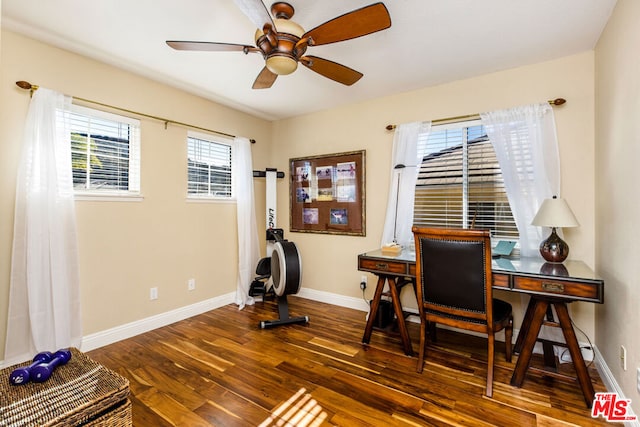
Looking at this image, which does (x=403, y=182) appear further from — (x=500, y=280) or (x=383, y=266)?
(x=500, y=280)

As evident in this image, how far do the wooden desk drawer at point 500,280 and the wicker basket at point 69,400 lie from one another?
230cm

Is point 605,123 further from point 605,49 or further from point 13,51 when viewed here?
point 13,51

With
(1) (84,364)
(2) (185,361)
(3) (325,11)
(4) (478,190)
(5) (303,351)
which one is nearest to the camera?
(1) (84,364)

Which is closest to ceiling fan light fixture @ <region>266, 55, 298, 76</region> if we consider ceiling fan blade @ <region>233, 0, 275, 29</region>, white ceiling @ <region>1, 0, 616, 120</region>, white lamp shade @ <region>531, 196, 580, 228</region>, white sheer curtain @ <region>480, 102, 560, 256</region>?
ceiling fan blade @ <region>233, 0, 275, 29</region>

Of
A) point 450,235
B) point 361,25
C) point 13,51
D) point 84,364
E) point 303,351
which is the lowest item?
point 303,351

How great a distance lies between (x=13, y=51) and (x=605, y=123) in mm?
4356

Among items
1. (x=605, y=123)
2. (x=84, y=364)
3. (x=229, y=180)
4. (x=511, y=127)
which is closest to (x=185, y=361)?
(x=84, y=364)

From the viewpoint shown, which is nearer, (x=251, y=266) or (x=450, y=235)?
(x=450, y=235)

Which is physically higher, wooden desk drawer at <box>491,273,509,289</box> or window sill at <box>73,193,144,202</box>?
window sill at <box>73,193,144,202</box>

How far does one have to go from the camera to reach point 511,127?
2711 mm

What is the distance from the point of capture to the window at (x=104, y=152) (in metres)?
2.58

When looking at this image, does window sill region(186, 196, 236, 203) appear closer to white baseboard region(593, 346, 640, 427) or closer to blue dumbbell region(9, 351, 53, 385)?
blue dumbbell region(9, 351, 53, 385)

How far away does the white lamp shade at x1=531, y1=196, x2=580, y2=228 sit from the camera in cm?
221

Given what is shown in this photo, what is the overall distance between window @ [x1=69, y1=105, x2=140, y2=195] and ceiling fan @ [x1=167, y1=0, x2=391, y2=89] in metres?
1.34
